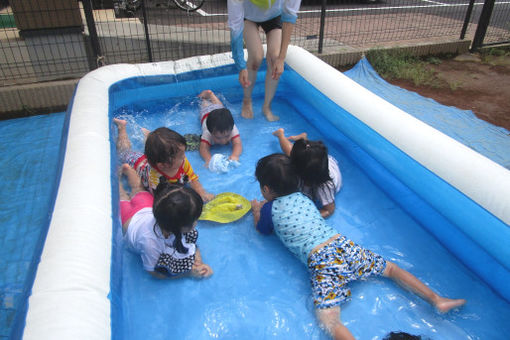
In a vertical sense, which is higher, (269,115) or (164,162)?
(164,162)

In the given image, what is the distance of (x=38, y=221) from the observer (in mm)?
2613

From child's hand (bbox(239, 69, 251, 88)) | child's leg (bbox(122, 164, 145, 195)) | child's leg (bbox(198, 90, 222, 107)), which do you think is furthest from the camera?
child's leg (bbox(198, 90, 222, 107))

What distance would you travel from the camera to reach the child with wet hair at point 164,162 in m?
2.27

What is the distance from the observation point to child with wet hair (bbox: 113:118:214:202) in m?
2.27

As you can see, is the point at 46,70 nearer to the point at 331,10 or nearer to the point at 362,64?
the point at 362,64

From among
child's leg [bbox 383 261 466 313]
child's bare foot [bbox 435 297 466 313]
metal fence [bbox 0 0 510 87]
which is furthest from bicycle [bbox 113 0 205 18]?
child's bare foot [bbox 435 297 466 313]

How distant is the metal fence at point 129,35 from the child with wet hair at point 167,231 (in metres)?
2.94

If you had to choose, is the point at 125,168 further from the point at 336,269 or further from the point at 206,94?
the point at 336,269

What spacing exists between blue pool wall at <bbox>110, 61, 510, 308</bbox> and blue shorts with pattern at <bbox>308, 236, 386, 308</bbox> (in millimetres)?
612

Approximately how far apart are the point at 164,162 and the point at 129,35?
3554 millimetres

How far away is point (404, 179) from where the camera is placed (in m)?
2.55

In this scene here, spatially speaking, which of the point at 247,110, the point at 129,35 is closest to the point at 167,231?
the point at 247,110

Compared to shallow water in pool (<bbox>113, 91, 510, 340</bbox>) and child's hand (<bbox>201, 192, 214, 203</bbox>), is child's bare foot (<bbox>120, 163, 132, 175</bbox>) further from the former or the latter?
shallow water in pool (<bbox>113, 91, 510, 340</bbox>)

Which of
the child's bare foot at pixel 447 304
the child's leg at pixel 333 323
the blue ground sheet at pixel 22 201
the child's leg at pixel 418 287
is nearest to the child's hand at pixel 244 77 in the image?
the blue ground sheet at pixel 22 201
